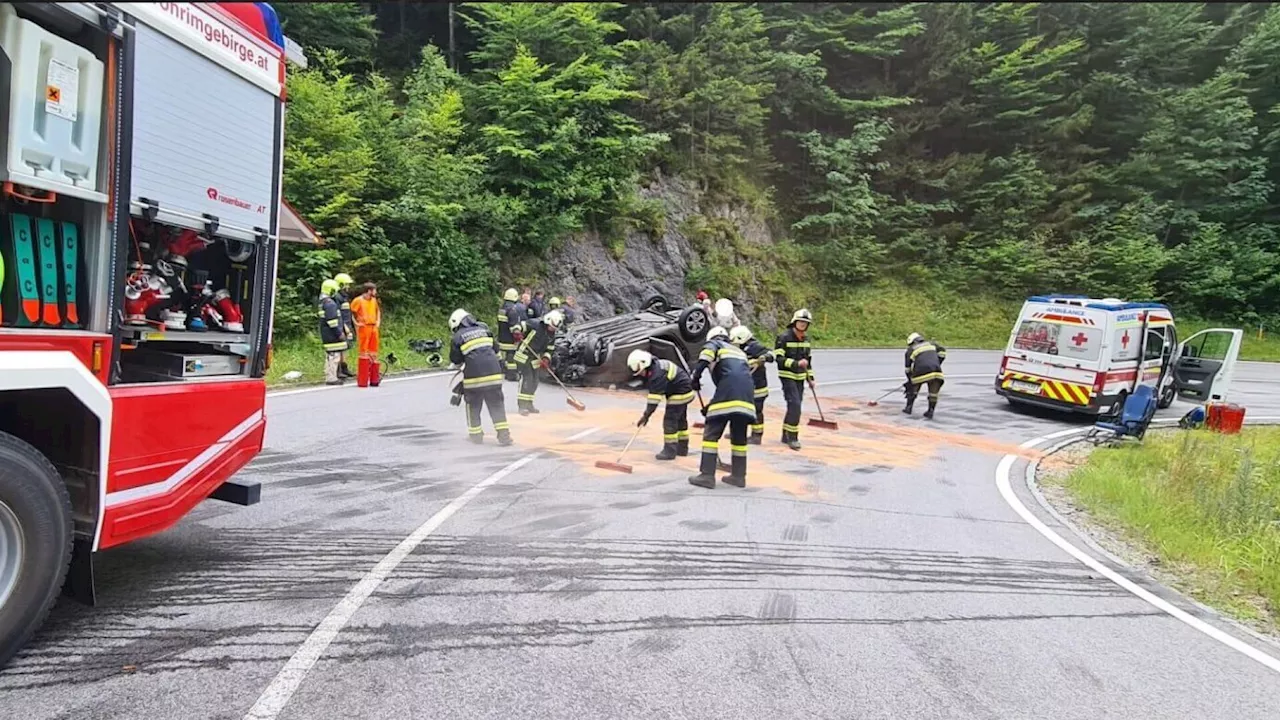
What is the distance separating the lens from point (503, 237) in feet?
70.4

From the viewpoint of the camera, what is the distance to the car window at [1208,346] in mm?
15383

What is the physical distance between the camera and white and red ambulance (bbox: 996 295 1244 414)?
518 inches

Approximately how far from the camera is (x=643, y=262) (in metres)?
24.5

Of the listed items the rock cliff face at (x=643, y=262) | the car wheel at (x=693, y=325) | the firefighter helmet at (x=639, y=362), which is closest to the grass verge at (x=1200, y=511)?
the firefighter helmet at (x=639, y=362)

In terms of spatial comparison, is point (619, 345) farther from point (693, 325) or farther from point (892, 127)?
point (892, 127)

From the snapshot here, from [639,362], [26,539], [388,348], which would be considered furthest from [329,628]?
[388,348]

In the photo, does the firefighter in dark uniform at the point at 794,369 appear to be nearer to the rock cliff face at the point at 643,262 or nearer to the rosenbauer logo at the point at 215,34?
the rosenbauer logo at the point at 215,34

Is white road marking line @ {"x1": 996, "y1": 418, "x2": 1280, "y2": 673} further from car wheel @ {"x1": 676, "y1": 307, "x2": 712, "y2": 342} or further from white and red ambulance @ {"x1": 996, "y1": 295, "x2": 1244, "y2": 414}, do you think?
car wheel @ {"x1": 676, "y1": 307, "x2": 712, "y2": 342}

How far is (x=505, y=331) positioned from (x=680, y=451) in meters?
6.54

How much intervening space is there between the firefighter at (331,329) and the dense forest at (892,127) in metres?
8.63

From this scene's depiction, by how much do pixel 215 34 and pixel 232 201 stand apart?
87cm

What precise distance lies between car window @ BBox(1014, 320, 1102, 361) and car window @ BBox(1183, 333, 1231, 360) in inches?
161

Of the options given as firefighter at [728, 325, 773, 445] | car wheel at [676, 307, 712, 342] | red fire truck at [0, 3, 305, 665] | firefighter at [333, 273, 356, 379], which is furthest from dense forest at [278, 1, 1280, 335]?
red fire truck at [0, 3, 305, 665]

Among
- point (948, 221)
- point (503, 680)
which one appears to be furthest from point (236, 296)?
point (948, 221)
